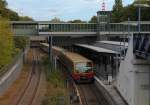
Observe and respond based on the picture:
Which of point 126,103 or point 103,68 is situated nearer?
point 126,103

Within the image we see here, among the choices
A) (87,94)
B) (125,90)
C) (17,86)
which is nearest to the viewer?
(125,90)

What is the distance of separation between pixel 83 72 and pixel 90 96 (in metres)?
8.61

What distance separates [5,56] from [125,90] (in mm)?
24990

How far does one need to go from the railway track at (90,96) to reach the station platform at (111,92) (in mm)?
605

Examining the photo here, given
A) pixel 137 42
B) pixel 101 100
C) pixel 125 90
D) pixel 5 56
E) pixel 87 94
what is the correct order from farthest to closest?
pixel 5 56
pixel 87 94
pixel 101 100
pixel 125 90
pixel 137 42

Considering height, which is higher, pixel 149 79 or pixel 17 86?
pixel 149 79

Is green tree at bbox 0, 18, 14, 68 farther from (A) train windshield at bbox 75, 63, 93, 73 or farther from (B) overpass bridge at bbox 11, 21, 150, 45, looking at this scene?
(B) overpass bridge at bbox 11, 21, 150, 45

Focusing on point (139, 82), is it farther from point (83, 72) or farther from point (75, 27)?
point (75, 27)

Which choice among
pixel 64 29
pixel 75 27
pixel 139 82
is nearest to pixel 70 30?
pixel 75 27

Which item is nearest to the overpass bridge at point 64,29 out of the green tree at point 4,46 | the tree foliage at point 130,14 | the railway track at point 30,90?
the tree foliage at point 130,14

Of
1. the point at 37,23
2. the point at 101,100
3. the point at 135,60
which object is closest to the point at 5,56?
the point at 101,100

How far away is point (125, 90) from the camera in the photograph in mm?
38375

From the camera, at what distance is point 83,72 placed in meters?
56.3

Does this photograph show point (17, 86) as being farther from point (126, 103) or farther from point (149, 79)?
point (149, 79)
